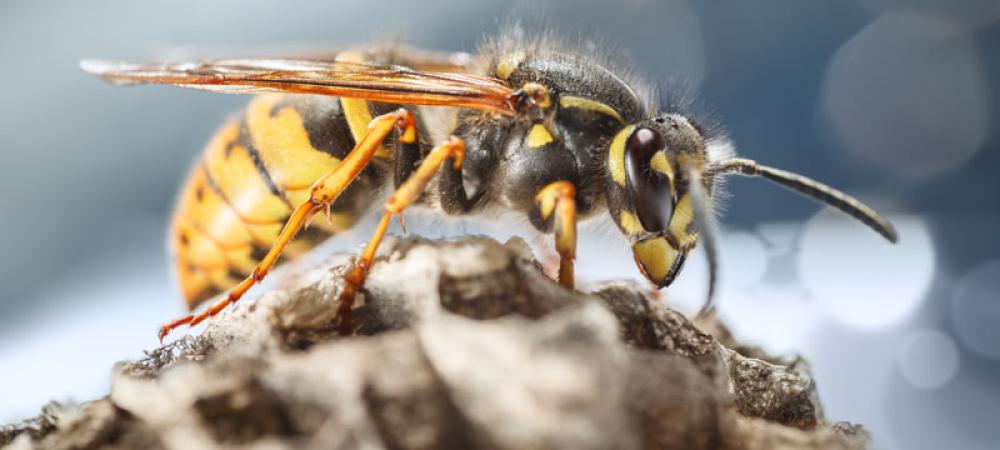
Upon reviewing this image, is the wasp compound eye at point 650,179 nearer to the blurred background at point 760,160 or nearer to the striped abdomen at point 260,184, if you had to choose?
the striped abdomen at point 260,184

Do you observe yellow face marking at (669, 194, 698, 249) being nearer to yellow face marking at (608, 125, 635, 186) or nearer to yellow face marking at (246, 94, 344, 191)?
yellow face marking at (608, 125, 635, 186)

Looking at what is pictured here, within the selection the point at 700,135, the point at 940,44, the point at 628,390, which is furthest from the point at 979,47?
the point at 628,390

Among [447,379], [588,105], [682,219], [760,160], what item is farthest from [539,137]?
[760,160]

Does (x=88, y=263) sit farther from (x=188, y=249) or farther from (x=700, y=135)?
(x=700, y=135)

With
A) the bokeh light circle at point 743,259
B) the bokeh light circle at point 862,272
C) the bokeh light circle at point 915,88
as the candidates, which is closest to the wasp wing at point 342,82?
the bokeh light circle at point 743,259

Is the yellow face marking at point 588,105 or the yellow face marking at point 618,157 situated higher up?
the yellow face marking at point 588,105

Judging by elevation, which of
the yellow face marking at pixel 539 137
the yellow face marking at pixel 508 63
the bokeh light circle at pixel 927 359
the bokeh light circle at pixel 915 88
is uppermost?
the bokeh light circle at pixel 915 88
